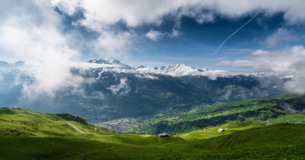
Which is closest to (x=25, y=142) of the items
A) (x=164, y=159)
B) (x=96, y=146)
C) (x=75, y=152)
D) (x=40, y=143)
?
(x=40, y=143)

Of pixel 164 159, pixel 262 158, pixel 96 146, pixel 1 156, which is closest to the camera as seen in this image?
pixel 262 158

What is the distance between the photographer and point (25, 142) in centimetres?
5972

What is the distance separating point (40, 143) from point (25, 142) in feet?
16.5

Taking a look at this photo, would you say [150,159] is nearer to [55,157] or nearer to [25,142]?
[55,157]

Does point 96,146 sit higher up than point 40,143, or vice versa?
point 40,143

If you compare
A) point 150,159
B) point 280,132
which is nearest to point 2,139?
point 150,159

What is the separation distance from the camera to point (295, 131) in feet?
176

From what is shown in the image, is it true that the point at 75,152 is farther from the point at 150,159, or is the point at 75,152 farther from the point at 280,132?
the point at 280,132

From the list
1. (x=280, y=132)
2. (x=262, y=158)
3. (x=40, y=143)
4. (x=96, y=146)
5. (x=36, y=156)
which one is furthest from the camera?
(x=96, y=146)

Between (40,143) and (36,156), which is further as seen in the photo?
(40,143)

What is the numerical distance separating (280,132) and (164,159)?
48042 mm

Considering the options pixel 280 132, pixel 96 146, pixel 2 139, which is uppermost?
pixel 2 139

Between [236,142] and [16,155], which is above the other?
[16,155]

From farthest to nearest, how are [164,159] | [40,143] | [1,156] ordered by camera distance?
1. [40,143]
2. [1,156]
3. [164,159]
